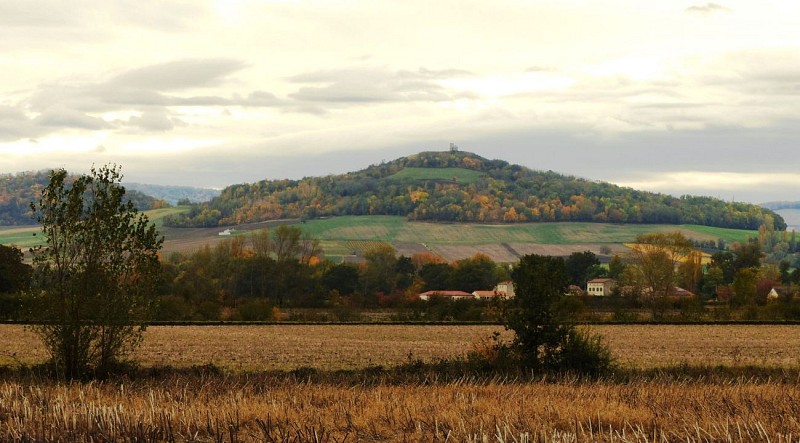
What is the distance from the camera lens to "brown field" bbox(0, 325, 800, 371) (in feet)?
125

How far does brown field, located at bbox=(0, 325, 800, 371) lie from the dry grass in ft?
40.1

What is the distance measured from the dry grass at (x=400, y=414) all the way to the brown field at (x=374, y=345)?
12.2 meters

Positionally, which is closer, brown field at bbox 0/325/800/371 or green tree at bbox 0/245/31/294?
brown field at bbox 0/325/800/371

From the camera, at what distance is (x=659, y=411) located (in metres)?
16.9

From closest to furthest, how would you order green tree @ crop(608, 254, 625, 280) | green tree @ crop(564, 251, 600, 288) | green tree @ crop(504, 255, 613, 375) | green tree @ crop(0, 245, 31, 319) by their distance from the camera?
green tree @ crop(504, 255, 613, 375)
green tree @ crop(0, 245, 31, 319)
green tree @ crop(564, 251, 600, 288)
green tree @ crop(608, 254, 625, 280)

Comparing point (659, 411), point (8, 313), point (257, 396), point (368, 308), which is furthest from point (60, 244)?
point (368, 308)

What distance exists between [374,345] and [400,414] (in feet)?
109

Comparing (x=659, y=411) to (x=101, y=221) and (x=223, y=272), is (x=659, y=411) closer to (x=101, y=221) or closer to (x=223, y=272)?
(x=101, y=221)

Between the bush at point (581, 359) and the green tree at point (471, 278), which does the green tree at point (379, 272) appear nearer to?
the green tree at point (471, 278)

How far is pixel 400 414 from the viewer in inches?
637

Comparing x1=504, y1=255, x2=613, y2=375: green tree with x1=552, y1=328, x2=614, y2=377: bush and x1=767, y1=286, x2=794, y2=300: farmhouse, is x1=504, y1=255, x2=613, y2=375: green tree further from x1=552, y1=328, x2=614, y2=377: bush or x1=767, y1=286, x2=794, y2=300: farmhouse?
x1=767, y1=286, x2=794, y2=300: farmhouse

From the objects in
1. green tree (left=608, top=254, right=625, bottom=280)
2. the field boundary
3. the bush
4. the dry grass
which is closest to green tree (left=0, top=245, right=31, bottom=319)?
the field boundary

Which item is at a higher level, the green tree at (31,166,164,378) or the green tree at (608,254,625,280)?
the green tree at (31,166,164,378)

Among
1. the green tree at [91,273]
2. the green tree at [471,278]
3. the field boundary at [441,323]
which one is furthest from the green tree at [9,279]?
the green tree at [471,278]
